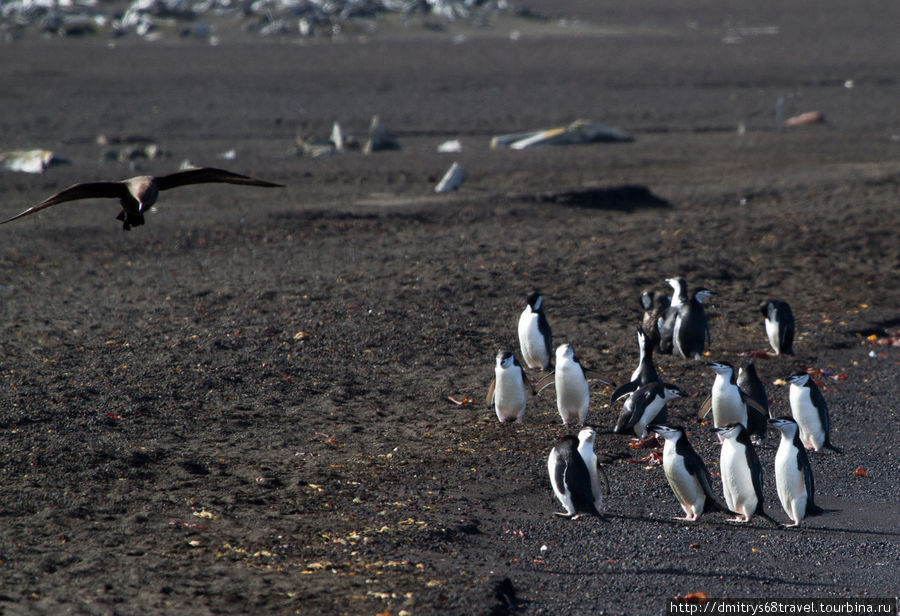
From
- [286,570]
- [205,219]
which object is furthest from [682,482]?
[205,219]

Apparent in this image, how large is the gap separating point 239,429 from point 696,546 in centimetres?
366

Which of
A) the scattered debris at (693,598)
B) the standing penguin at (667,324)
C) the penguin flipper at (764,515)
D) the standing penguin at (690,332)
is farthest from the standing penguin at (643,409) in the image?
the scattered debris at (693,598)

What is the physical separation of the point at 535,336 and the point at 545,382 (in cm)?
67

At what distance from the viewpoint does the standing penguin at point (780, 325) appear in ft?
33.5

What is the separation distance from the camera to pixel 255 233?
14938mm

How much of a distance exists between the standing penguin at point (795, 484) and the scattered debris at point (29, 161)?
52.8 feet

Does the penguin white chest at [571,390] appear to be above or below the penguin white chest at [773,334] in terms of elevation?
above

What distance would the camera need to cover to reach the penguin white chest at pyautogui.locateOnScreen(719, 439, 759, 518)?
6945 millimetres

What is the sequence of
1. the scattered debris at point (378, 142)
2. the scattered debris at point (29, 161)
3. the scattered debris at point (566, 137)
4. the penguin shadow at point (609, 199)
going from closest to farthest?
the penguin shadow at point (609, 199)
the scattered debris at point (29, 161)
the scattered debris at point (378, 142)
the scattered debris at point (566, 137)

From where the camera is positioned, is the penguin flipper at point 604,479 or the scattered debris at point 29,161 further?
the scattered debris at point 29,161

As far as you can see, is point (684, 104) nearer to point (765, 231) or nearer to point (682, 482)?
point (765, 231)

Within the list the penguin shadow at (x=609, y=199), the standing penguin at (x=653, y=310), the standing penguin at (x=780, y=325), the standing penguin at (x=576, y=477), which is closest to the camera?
the standing penguin at (x=576, y=477)

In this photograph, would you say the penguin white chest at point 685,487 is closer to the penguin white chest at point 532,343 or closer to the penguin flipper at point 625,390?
the penguin flipper at point 625,390

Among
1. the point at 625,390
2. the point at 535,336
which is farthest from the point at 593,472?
the point at 535,336
